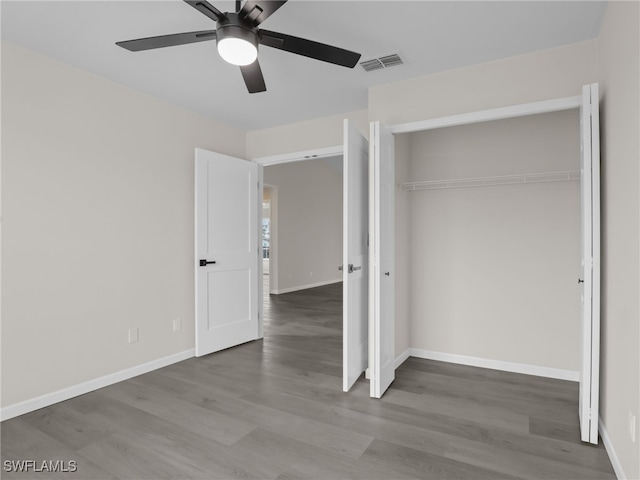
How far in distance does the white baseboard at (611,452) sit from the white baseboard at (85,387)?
351 cm

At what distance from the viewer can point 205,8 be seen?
5.71 ft

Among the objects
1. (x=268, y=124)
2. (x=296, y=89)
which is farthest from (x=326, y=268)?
(x=296, y=89)

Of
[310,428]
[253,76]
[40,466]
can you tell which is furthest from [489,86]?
[40,466]

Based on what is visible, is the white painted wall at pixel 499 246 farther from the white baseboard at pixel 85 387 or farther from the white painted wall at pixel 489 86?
the white baseboard at pixel 85 387

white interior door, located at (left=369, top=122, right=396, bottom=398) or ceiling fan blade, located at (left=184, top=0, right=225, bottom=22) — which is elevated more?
ceiling fan blade, located at (left=184, top=0, right=225, bottom=22)

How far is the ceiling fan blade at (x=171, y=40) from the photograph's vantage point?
1.92 m

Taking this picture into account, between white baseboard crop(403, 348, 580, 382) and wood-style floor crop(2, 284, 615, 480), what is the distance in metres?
0.12

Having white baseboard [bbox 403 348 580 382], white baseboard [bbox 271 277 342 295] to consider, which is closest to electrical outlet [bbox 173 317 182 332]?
white baseboard [bbox 403 348 580 382]

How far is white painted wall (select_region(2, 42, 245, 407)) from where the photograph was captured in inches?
106

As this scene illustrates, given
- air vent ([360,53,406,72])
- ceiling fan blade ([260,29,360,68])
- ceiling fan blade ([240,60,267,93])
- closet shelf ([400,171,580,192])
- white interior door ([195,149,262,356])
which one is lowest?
white interior door ([195,149,262,356])

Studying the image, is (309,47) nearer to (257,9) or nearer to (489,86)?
(257,9)

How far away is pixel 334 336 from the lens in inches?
190

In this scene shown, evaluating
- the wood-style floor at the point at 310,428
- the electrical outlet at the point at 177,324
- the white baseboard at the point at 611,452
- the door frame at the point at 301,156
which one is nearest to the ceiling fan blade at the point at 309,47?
the door frame at the point at 301,156

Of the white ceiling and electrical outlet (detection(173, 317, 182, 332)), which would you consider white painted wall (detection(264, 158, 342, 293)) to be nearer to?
electrical outlet (detection(173, 317, 182, 332))
